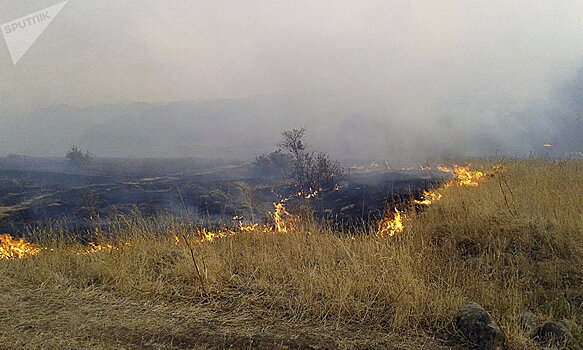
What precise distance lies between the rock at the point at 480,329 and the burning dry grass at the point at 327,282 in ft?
0.40

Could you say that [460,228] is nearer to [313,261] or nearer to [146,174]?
[313,261]

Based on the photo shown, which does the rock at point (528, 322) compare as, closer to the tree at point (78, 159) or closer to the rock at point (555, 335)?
the rock at point (555, 335)

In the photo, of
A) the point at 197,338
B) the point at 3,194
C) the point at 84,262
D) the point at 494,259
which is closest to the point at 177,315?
the point at 197,338

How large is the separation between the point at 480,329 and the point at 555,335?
2.48 ft

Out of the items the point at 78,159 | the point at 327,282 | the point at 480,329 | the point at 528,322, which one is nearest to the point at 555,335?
the point at 528,322

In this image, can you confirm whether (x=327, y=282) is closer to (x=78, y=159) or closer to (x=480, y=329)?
(x=480, y=329)

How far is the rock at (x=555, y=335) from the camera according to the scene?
117 inches

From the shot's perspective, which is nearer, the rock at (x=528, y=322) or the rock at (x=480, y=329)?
the rock at (x=480, y=329)

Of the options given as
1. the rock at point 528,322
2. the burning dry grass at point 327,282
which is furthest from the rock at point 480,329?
the rock at point 528,322

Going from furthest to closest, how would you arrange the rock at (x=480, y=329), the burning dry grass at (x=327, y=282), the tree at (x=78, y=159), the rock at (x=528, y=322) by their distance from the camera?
the tree at (x=78, y=159) < the burning dry grass at (x=327, y=282) < the rock at (x=528, y=322) < the rock at (x=480, y=329)

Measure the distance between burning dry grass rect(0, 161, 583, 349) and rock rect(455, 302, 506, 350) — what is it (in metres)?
0.12

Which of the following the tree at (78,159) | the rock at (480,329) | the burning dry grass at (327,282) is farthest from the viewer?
the tree at (78,159)

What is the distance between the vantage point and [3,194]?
78.0ft

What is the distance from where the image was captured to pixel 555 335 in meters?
3.04
